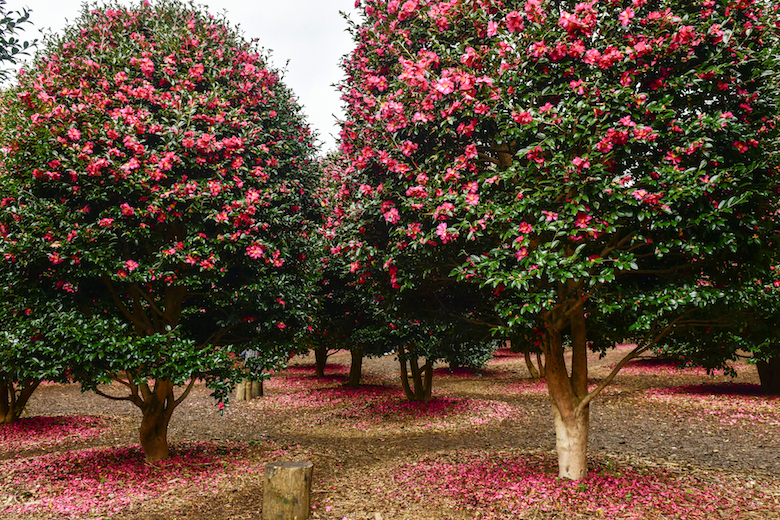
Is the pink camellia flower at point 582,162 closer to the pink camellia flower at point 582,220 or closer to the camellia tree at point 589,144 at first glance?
the camellia tree at point 589,144

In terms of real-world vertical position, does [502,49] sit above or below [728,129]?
above

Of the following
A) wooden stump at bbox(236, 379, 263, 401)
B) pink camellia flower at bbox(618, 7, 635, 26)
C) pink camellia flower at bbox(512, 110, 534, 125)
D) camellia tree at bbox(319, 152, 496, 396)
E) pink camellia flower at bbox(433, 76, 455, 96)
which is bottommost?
wooden stump at bbox(236, 379, 263, 401)

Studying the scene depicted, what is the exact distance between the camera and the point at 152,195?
7.89 m

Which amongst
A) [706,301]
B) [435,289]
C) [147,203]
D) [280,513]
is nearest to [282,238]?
[147,203]

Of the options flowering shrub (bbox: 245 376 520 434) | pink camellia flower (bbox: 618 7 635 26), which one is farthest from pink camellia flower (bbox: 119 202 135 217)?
flowering shrub (bbox: 245 376 520 434)

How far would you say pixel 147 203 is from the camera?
25.7ft

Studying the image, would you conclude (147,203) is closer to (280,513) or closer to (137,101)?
(137,101)

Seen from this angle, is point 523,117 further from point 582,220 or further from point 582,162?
point 582,220

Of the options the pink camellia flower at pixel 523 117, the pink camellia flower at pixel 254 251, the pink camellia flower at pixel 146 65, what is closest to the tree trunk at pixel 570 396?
the pink camellia flower at pixel 523 117

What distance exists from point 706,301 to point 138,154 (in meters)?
8.27

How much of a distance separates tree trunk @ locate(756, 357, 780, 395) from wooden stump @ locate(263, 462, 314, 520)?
1613 cm

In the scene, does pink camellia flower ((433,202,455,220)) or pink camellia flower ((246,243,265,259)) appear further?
pink camellia flower ((246,243,265,259))

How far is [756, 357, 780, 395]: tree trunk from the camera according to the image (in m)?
16.2

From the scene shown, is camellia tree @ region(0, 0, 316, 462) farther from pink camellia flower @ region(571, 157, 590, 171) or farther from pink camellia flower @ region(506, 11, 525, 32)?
pink camellia flower @ region(571, 157, 590, 171)
